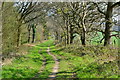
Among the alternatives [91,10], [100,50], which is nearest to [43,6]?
[91,10]

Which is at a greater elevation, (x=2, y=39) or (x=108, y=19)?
(x=108, y=19)

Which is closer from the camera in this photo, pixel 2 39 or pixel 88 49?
pixel 2 39

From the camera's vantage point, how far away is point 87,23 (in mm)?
31219

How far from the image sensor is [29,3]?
96.4 ft

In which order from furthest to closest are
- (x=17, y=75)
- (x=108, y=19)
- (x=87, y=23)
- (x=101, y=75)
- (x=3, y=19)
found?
(x=87, y=23), (x=108, y=19), (x=3, y=19), (x=17, y=75), (x=101, y=75)

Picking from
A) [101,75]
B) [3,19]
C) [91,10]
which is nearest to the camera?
[101,75]

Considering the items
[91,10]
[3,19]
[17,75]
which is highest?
[91,10]

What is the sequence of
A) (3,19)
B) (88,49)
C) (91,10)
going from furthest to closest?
(91,10) < (88,49) < (3,19)

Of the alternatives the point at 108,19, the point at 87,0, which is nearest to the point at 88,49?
the point at 108,19

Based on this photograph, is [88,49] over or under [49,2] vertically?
under

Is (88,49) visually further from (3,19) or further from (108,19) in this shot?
(3,19)

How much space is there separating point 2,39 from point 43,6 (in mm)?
11219

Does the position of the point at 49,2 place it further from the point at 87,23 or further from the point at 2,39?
the point at 2,39

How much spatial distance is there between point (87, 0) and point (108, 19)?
3.45m
